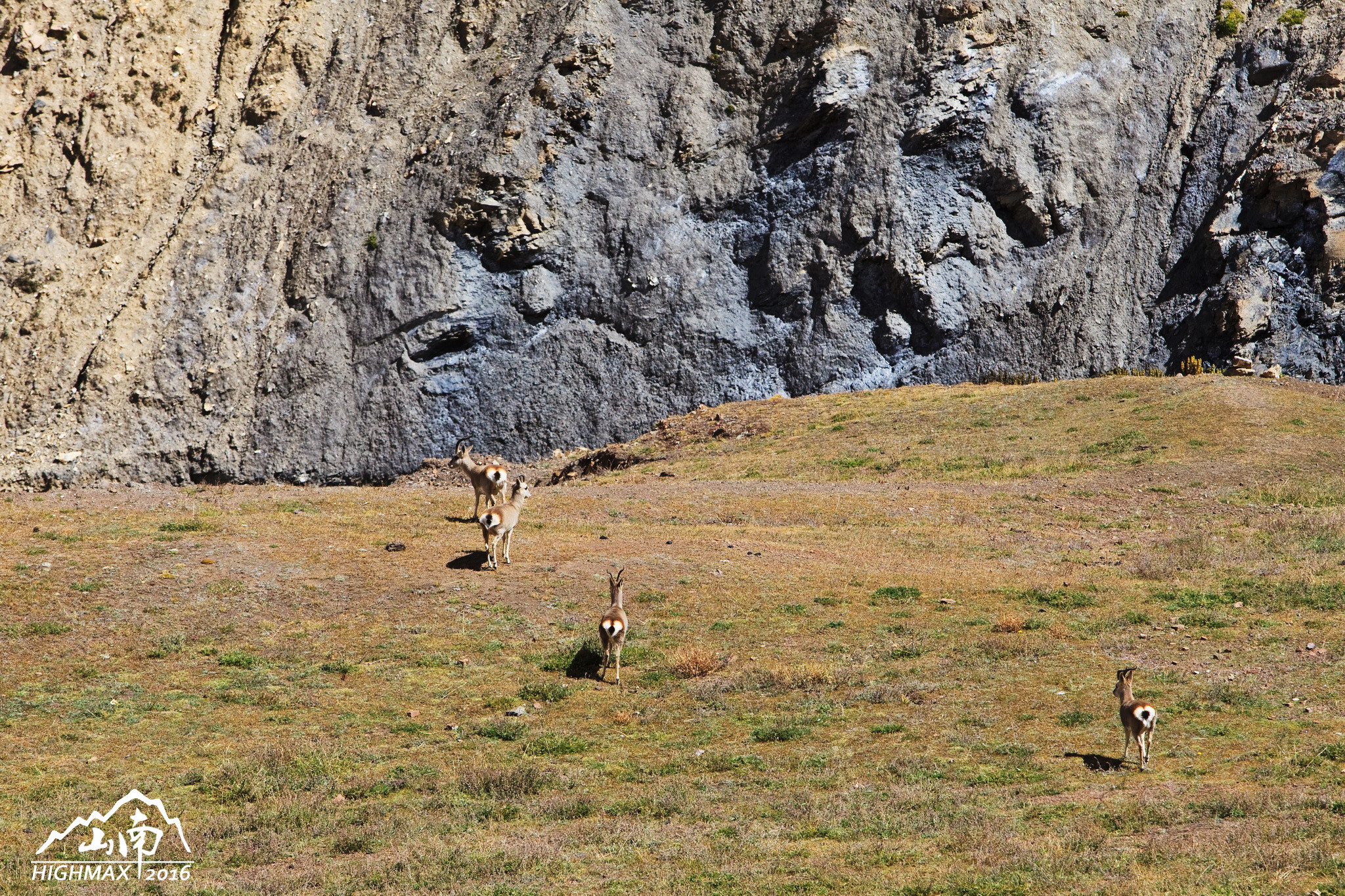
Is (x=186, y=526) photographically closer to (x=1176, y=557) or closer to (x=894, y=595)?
(x=894, y=595)

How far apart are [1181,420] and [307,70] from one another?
35736mm

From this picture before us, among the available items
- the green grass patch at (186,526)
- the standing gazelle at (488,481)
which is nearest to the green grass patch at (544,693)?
the standing gazelle at (488,481)

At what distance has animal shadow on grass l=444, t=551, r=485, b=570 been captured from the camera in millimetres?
18188

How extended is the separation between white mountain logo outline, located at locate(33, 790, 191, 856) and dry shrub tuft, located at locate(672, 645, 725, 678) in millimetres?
6254

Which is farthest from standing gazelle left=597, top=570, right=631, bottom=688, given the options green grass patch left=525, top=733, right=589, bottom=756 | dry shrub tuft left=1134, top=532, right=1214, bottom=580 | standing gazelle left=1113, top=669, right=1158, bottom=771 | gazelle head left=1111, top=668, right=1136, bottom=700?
dry shrub tuft left=1134, top=532, right=1214, bottom=580

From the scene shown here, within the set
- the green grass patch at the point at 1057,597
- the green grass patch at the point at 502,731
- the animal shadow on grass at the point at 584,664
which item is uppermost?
the green grass patch at the point at 1057,597

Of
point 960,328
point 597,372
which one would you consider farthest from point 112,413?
point 960,328

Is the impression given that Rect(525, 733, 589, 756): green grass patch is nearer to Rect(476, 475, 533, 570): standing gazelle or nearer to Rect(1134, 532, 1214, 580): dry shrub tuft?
Rect(476, 475, 533, 570): standing gazelle

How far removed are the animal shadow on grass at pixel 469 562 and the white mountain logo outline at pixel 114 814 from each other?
8075 millimetres

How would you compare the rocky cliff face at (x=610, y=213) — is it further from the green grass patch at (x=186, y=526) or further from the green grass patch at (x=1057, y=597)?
the green grass patch at (x=1057, y=597)

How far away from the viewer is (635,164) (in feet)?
144

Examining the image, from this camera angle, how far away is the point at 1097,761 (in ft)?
36.4

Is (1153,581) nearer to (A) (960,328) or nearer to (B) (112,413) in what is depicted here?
(A) (960,328)

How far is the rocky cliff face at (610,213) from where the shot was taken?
3997 cm
